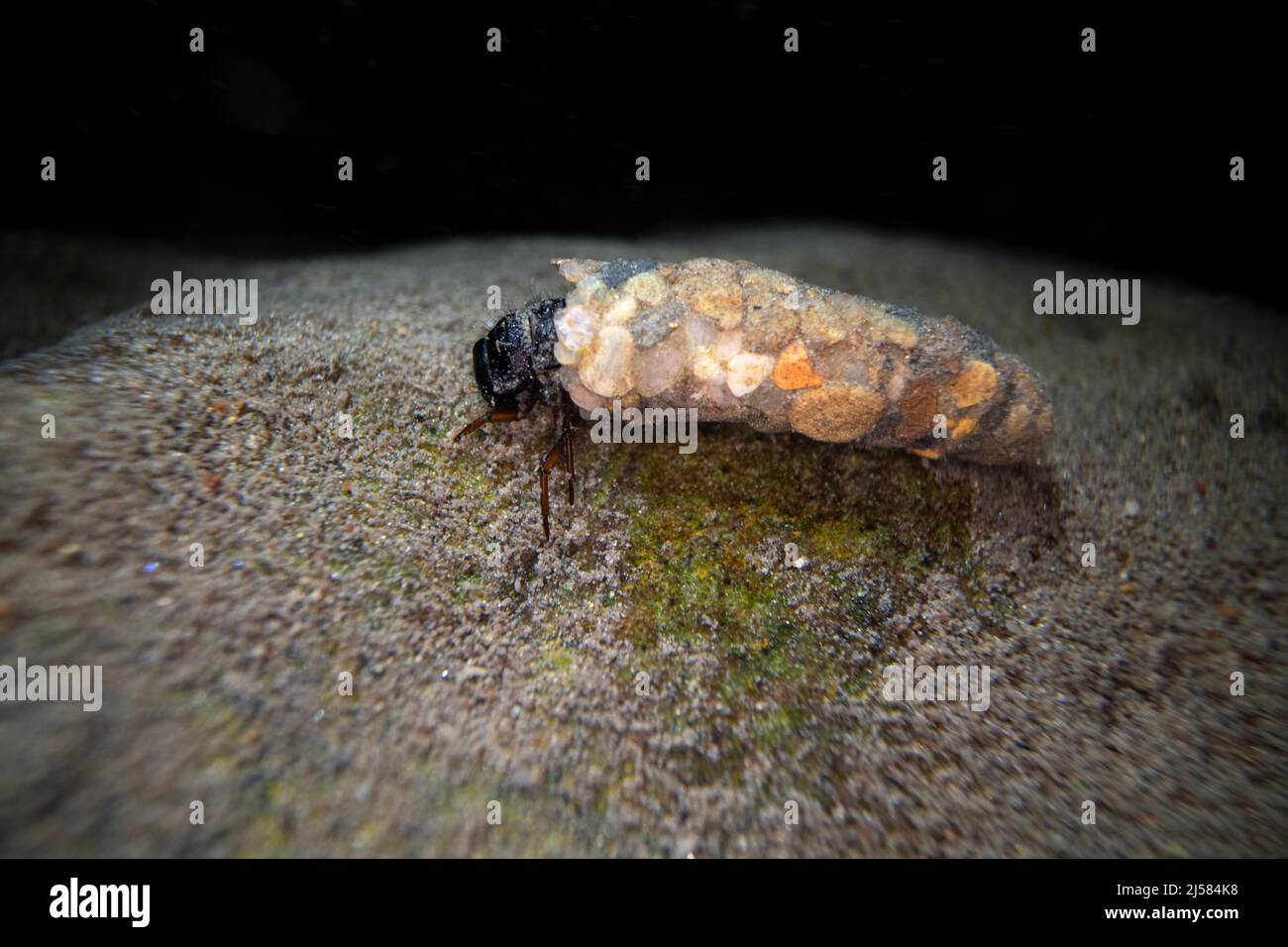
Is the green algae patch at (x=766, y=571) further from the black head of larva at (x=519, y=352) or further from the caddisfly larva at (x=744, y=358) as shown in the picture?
the black head of larva at (x=519, y=352)

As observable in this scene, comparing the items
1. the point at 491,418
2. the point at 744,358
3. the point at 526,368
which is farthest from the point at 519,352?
the point at 744,358

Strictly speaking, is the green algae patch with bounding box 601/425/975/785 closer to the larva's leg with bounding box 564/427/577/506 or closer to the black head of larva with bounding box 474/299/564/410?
the larva's leg with bounding box 564/427/577/506

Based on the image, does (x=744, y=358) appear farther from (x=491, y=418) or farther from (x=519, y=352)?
(x=491, y=418)

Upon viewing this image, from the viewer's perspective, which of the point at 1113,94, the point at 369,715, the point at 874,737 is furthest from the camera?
the point at 1113,94

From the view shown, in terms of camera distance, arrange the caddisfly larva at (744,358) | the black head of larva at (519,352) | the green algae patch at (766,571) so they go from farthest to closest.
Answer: the black head of larva at (519,352), the caddisfly larva at (744,358), the green algae patch at (766,571)

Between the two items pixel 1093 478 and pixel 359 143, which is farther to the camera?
pixel 359 143

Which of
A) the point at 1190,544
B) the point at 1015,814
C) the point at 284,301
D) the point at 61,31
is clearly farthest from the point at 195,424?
the point at 61,31

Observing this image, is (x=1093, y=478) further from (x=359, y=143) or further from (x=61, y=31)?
(x=61, y=31)

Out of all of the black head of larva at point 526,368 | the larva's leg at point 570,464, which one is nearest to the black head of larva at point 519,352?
the black head of larva at point 526,368
